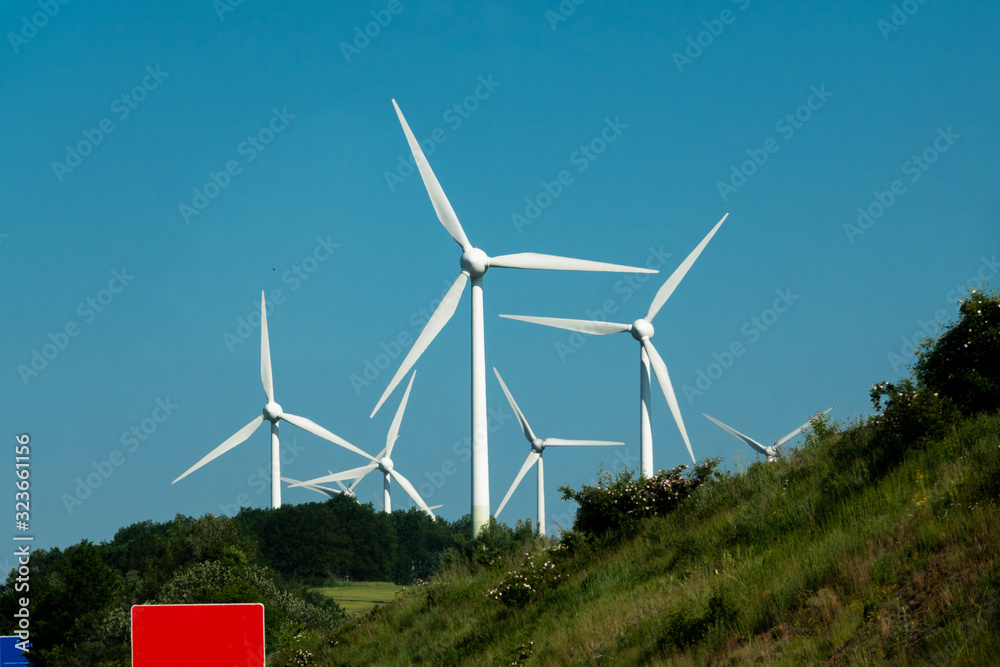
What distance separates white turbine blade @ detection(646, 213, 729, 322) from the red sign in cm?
4873

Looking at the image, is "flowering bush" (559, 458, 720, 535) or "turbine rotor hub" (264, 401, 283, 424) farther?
"turbine rotor hub" (264, 401, 283, 424)

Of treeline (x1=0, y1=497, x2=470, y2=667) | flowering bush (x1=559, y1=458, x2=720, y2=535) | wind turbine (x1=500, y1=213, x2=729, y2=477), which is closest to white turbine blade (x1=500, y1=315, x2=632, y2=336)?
wind turbine (x1=500, y1=213, x2=729, y2=477)

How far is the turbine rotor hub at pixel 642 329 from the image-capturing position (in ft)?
227

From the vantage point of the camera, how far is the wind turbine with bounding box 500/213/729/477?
5875 cm

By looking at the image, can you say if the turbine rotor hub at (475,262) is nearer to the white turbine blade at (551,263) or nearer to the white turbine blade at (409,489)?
the white turbine blade at (551,263)

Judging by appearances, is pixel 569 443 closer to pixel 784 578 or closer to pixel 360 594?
pixel 360 594

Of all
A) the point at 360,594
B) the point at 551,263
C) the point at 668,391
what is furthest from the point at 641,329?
the point at 360,594

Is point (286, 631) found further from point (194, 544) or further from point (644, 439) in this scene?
point (194, 544)

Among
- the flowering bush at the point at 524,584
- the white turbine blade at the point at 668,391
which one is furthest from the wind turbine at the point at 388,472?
the flowering bush at the point at 524,584

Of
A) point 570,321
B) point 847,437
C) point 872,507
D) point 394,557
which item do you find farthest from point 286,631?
point 394,557

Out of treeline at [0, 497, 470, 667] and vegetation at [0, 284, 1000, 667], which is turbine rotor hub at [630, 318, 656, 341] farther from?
vegetation at [0, 284, 1000, 667]

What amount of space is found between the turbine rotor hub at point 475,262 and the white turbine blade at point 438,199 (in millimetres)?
687

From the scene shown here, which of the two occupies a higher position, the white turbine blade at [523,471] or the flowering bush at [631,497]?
the white turbine blade at [523,471]

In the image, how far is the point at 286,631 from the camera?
48594mm
